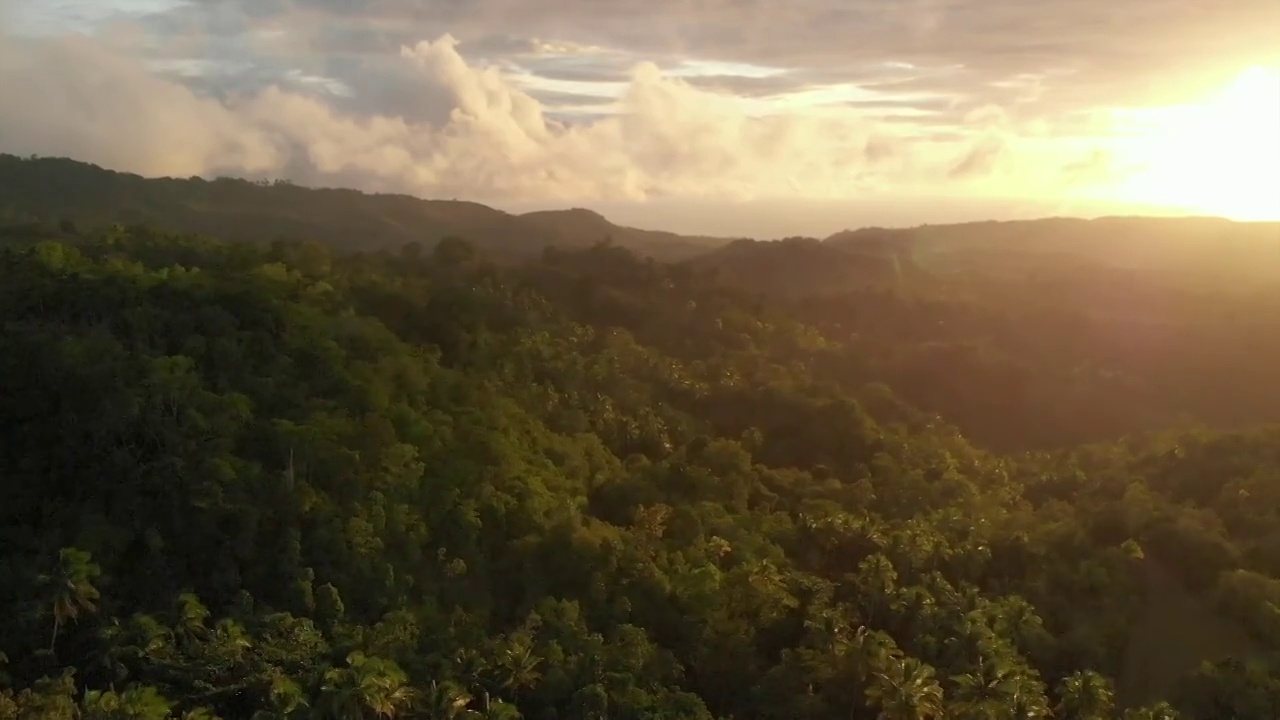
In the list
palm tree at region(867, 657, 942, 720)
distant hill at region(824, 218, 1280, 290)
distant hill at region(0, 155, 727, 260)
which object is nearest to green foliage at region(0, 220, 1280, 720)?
palm tree at region(867, 657, 942, 720)

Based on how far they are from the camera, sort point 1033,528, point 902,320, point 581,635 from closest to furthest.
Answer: point 581,635 < point 1033,528 < point 902,320

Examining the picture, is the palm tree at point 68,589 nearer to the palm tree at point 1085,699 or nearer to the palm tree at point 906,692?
the palm tree at point 906,692

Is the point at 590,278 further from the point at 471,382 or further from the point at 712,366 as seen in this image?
the point at 471,382

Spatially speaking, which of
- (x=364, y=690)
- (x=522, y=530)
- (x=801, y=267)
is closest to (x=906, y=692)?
(x=522, y=530)

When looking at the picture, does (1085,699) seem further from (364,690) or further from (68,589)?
(68,589)

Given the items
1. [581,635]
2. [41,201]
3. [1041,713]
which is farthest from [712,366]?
[41,201]
